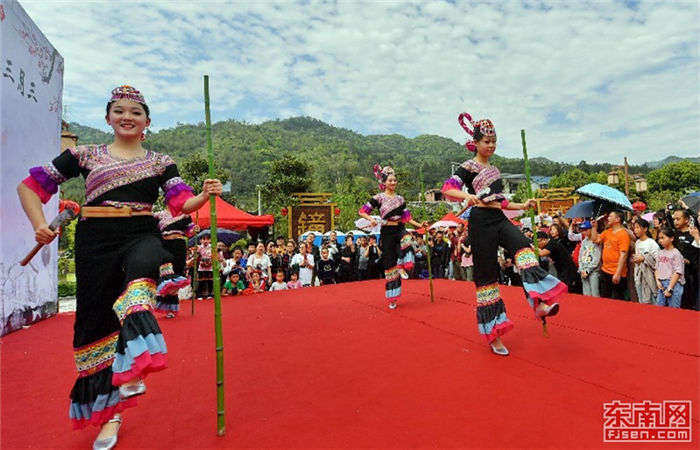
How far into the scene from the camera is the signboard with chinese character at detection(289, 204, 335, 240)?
1396 centimetres

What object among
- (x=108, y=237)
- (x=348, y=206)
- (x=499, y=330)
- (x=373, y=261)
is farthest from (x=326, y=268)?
(x=348, y=206)

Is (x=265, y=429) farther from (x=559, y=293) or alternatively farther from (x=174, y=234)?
(x=174, y=234)

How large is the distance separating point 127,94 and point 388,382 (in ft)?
7.54

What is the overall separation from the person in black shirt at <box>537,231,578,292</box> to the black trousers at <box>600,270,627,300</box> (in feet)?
1.44

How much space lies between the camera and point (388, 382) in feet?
8.77

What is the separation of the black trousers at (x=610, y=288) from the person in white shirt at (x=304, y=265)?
5.54 m

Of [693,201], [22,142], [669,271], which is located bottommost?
[669,271]

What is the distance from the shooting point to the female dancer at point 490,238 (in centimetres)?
306

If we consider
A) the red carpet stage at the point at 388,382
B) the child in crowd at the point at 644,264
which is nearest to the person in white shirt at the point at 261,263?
the red carpet stage at the point at 388,382

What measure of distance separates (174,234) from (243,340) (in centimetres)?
232

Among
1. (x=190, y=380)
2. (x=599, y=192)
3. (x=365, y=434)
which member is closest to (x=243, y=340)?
(x=190, y=380)

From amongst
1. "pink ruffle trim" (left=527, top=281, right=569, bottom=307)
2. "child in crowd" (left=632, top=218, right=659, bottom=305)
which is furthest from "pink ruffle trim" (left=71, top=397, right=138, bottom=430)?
"child in crowd" (left=632, top=218, right=659, bottom=305)

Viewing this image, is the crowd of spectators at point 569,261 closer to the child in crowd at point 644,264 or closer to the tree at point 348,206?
the child in crowd at point 644,264

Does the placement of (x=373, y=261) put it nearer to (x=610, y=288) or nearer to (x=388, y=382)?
(x=610, y=288)
